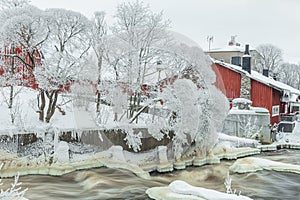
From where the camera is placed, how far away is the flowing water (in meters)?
8.83

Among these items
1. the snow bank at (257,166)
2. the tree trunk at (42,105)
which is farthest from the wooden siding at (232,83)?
the tree trunk at (42,105)

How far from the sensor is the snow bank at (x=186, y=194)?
784cm

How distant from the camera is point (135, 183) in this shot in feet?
32.3

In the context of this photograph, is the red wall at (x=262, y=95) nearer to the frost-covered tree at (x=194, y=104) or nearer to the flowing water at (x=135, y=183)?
the frost-covered tree at (x=194, y=104)

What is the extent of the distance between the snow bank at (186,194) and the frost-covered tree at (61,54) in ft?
15.9

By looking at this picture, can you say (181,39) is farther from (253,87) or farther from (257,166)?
(253,87)

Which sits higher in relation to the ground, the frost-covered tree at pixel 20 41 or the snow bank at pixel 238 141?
the frost-covered tree at pixel 20 41

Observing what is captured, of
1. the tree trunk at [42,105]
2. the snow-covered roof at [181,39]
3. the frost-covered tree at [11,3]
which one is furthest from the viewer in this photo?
the frost-covered tree at [11,3]

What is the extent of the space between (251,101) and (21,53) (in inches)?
458

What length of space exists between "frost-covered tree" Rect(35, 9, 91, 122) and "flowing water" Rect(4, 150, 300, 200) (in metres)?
2.71

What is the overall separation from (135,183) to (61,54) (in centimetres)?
495

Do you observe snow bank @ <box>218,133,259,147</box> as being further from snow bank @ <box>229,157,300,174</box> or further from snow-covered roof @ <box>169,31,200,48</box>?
snow-covered roof @ <box>169,31,200,48</box>

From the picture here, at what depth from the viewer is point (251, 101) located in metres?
18.6

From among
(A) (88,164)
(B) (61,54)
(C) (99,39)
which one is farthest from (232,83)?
(A) (88,164)
